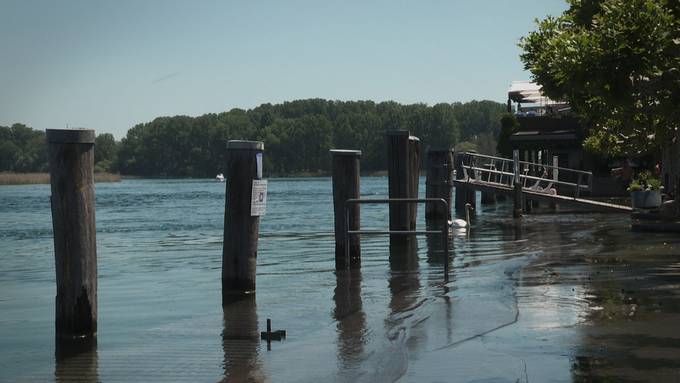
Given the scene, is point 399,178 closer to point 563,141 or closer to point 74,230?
point 74,230

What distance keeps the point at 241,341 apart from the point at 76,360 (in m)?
1.76

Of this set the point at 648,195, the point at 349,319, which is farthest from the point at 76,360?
the point at 648,195

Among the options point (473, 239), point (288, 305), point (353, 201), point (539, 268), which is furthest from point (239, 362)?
point (473, 239)

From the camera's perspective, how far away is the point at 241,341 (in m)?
11.6

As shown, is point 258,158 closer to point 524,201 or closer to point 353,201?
point 353,201

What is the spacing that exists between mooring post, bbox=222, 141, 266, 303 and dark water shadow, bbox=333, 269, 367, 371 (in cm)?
146

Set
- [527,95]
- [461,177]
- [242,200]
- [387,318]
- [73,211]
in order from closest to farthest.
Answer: [73,211] < [387,318] < [242,200] < [461,177] < [527,95]

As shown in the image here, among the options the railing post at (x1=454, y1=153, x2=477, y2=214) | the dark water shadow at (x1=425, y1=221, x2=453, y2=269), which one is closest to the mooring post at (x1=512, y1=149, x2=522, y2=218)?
the railing post at (x1=454, y1=153, x2=477, y2=214)

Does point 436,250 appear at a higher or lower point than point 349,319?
lower

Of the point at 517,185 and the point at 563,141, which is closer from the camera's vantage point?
the point at 517,185

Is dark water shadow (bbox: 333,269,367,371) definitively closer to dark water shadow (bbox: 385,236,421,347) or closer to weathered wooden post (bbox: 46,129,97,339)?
dark water shadow (bbox: 385,236,421,347)

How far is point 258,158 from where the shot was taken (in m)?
14.2

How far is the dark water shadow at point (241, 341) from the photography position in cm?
963

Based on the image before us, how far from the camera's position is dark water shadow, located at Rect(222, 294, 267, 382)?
9.63m
